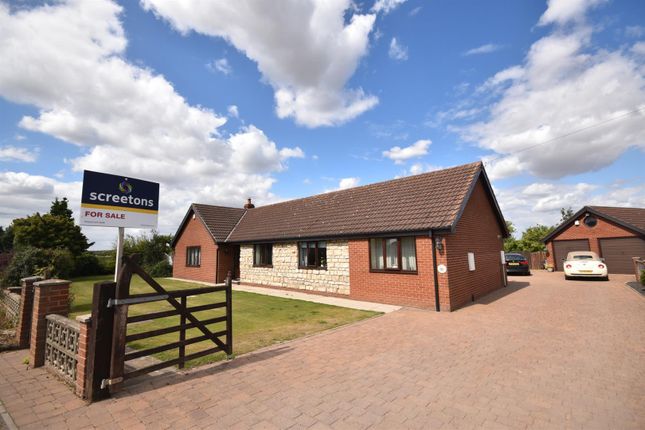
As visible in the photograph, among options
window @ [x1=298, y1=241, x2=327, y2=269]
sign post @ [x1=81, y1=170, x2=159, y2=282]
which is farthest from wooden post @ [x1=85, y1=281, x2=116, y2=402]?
window @ [x1=298, y1=241, x2=327, y2=269]

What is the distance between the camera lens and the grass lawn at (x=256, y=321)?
271 inches

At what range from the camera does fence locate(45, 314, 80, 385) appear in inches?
188

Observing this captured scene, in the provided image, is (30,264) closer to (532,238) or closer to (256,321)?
(256,321)

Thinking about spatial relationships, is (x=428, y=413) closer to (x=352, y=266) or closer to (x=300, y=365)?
(x=300, y=365)

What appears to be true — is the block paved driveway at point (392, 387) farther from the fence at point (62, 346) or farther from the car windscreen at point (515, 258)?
the car windscreen at point (515, 258)

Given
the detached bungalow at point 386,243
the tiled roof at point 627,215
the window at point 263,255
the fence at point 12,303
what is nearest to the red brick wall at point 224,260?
the detached bungalow at point 386,243

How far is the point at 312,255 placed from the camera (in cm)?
1541

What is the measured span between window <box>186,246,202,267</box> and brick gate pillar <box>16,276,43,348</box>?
1513 centimetres

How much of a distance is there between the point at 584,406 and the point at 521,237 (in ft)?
142

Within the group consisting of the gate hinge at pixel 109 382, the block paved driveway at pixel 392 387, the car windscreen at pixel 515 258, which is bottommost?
the block paved driveway at pixel 392 387

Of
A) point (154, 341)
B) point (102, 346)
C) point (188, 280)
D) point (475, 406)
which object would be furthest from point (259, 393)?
point (188, 280)

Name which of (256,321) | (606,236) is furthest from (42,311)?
(606,236)

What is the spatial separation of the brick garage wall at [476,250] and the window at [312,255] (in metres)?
5.93

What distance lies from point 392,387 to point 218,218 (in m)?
19.9
